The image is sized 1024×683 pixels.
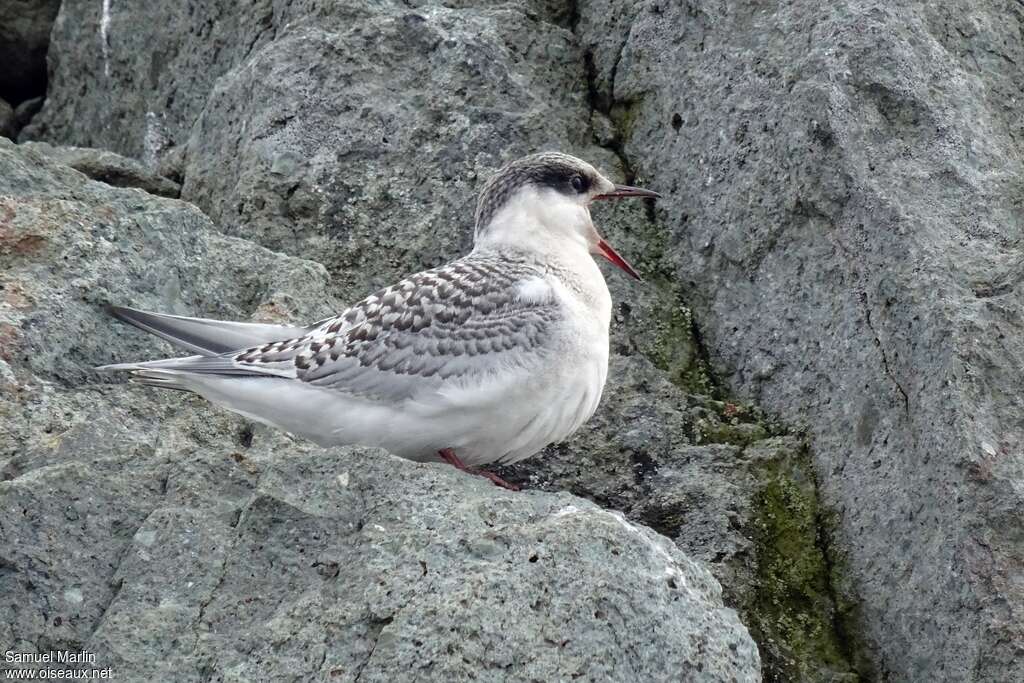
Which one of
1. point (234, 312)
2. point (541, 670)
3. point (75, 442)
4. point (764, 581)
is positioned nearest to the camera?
point (541, 670)

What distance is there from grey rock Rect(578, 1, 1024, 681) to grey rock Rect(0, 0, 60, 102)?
3787mm

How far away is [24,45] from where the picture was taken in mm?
9398

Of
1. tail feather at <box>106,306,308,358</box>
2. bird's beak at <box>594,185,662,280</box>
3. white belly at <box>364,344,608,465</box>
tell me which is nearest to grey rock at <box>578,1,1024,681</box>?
bird's beak at <box>594,185,662,280</box>

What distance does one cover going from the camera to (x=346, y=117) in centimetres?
715

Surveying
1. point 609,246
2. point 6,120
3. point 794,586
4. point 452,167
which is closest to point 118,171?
point 452,167

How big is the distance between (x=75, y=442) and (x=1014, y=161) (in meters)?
3.94

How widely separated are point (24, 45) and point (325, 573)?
630cm

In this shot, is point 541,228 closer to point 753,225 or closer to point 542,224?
point 542,224

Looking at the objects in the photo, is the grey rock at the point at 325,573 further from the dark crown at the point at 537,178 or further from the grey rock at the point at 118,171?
the grey rock at the point at 118,171

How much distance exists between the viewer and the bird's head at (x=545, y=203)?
5.89 metres

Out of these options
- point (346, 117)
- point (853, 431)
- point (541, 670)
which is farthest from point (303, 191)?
point (541, 670)

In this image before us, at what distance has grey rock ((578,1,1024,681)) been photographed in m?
5.01

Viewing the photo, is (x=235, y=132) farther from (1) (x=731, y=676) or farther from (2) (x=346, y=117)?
(1) (x=731, y=676)

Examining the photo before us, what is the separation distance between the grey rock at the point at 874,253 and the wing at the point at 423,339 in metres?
1.19
